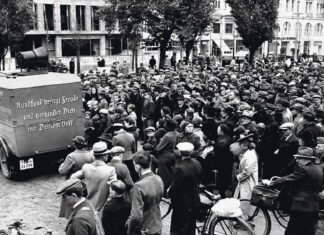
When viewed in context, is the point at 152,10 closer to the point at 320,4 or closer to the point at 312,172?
the point at 312,172

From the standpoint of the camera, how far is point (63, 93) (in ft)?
36.2

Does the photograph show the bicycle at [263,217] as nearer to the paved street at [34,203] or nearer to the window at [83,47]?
the paved street at [34,203]

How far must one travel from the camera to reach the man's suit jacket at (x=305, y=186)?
6.30 m

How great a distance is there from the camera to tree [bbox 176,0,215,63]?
2917 cm

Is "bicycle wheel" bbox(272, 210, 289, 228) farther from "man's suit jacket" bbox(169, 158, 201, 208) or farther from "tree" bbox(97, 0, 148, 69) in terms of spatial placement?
"tree" bbox(97, 0, 148, 69)

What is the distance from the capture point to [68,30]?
43969mm

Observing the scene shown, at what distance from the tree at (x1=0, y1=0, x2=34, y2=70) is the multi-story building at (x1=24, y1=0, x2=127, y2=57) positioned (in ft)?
40.6

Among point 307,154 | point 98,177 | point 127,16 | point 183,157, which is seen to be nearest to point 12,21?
point 127,16

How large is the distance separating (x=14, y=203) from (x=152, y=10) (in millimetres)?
21410

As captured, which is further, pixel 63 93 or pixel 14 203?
pixel 63 93

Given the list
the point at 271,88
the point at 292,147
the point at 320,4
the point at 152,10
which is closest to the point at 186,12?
the point at 152,10

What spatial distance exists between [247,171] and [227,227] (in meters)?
1.34

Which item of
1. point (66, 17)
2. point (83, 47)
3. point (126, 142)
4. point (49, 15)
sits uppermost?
point (49, 15)

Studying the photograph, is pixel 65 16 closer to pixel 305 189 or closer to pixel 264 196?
pixel 264 196
